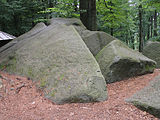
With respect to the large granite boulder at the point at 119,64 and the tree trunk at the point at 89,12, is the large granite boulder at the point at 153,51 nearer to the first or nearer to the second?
the large granite boulder at the point at 119,64

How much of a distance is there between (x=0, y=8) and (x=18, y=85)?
1289 cm

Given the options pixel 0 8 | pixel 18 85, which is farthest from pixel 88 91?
pixel 0 8

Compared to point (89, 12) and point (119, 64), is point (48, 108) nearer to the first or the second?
point (119, 64)

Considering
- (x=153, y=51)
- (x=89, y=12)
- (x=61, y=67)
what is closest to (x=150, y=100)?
(x=61, y=67)

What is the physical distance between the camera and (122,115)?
9.19 ft

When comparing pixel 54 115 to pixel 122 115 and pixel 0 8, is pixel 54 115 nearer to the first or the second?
pixel 122 115

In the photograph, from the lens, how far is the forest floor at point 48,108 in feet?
9.16

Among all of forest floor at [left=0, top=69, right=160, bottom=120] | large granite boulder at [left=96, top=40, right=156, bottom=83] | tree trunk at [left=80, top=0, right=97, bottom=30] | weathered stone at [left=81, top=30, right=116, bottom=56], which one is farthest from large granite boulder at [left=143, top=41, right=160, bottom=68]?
forest floor at [left=0, top=69, right=160, bottom=120]

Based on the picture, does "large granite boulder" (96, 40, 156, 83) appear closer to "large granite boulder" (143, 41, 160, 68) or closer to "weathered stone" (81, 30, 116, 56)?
"weathered stone" (81, 30, 116, 56)

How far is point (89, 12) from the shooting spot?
7.91 metres

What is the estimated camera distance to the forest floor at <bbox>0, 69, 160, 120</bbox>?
2793 mm

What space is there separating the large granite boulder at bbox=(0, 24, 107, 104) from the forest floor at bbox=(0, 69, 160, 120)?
19 cm

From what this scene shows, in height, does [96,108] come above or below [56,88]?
below

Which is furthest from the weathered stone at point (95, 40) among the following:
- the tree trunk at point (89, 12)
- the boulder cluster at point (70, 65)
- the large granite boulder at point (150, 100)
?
the large granite boulder at point (150, 100)
